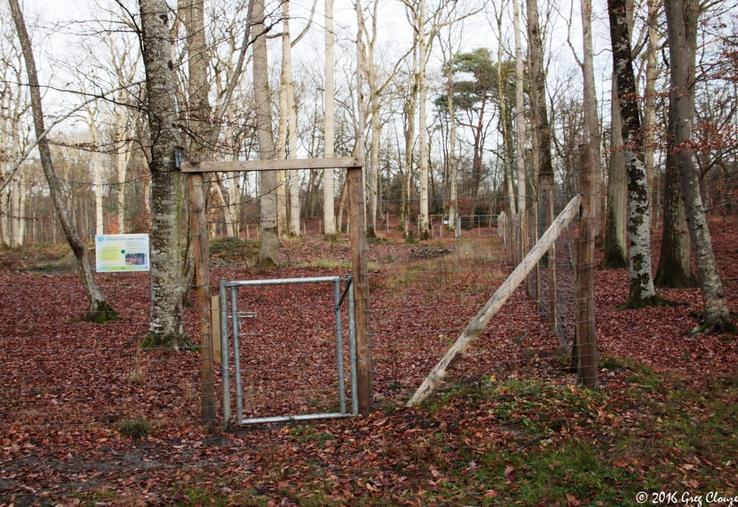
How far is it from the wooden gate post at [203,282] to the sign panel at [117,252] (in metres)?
8.17

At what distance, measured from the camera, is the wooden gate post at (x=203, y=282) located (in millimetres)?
5527

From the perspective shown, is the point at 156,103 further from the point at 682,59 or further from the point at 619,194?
the point at 619,194

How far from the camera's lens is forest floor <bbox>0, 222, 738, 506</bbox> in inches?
165

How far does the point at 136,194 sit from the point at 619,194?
2855 cm

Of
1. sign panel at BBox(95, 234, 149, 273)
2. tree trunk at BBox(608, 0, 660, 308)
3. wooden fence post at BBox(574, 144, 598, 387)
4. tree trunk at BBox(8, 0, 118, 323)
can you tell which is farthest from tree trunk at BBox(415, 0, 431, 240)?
wooden fence post at BBox(574, 144, 598, 387)

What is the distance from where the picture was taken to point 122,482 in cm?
453

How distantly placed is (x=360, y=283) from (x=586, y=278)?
218cm

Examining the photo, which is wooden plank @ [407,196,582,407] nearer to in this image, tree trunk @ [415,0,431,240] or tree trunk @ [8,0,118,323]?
tree trunk @ [8,0,118,323]

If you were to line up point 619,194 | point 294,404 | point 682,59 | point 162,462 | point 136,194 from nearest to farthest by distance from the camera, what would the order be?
point 162,462 → point 294,404 → point 682,59 → point 619,194 → point 136,194

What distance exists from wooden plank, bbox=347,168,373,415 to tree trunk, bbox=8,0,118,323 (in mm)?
7686

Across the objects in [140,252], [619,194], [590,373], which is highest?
[619,194]

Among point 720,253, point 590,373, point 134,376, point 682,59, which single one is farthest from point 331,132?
point 590,373

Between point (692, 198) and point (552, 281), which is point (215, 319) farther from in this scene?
point (692, 198)

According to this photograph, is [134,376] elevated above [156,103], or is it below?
below
